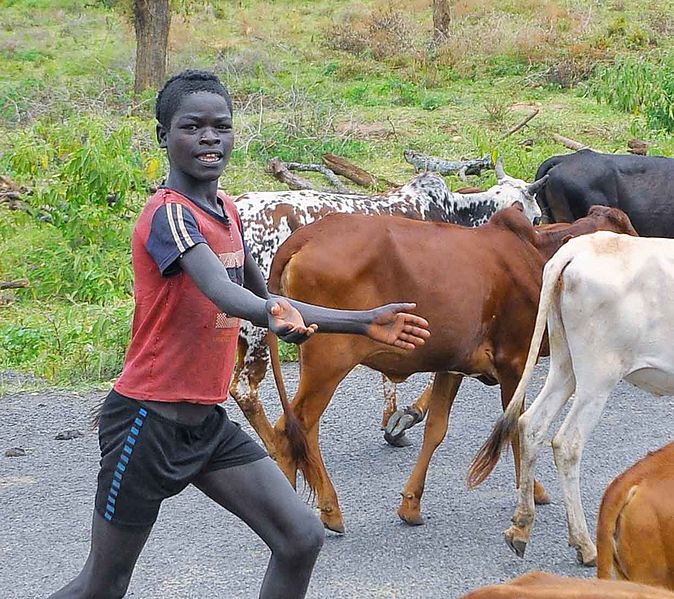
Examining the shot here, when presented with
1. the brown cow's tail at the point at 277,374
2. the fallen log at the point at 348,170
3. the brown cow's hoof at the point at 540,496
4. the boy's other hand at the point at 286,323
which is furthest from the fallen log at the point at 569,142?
the boy's other hand at the point at 286,323

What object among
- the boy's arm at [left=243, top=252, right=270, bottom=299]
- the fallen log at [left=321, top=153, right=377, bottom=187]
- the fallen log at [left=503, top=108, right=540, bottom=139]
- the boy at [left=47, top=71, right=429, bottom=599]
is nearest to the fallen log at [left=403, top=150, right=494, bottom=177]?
the fallen log at [left=321, top=153, right=377, bottom=187]

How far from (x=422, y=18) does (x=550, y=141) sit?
13.9 meters

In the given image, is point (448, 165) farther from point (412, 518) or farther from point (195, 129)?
point (195, 129)

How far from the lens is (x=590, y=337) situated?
5.32m

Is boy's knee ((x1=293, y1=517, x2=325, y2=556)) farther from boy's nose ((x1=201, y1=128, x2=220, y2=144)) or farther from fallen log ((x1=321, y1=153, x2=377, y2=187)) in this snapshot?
fallen log ((x1=321, y1=153, x2=377, y2=187))

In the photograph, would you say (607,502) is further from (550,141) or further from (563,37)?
(563,37)

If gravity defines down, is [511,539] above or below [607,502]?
below

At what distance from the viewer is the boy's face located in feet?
11.4

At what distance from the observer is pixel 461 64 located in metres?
21.5

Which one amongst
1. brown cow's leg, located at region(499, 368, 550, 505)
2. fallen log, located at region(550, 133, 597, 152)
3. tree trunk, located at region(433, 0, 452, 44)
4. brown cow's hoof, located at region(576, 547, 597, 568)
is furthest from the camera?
tree trunk, located at region(433, 0, 452, 44)

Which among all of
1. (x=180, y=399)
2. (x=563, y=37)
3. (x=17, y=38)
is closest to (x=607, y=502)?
(x=180, y=399)

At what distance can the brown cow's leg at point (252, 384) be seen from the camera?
6.54 meters

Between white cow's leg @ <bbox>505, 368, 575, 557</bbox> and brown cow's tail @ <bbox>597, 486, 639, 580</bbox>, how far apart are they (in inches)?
58.2

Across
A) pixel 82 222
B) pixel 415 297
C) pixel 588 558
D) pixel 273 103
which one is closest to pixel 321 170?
pixel 82 222
